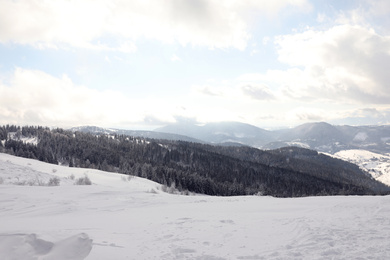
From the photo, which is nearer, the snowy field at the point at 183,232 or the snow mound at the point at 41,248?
the snow mound at the point at 41,248

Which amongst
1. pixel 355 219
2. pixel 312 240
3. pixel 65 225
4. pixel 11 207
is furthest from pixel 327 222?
pixel 11 207

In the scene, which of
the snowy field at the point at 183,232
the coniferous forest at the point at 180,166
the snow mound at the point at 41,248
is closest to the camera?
the snow mound at the point at 41,248

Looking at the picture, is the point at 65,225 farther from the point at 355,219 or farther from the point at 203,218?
the point at 355,219

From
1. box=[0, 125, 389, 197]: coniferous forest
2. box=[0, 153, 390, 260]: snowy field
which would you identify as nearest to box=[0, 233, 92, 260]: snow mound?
box=[0, 153, 390, 260]: snowy field

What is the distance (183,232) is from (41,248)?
4303 millimetres

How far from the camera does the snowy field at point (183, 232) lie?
5.56 metres

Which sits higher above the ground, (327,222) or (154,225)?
(327,222)

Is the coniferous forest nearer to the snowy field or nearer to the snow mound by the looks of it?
the snowy field

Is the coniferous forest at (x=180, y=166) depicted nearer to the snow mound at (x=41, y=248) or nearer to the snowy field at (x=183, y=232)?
the snowy field at (x=183, y=232)

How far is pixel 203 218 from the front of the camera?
30.4 feet

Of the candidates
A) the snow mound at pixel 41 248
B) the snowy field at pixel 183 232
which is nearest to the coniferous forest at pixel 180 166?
the snowy field at pixel 183 232

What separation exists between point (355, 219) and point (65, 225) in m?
11.8

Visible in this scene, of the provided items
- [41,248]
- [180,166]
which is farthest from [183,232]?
[180,166]

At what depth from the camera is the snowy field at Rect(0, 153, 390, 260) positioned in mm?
5562
